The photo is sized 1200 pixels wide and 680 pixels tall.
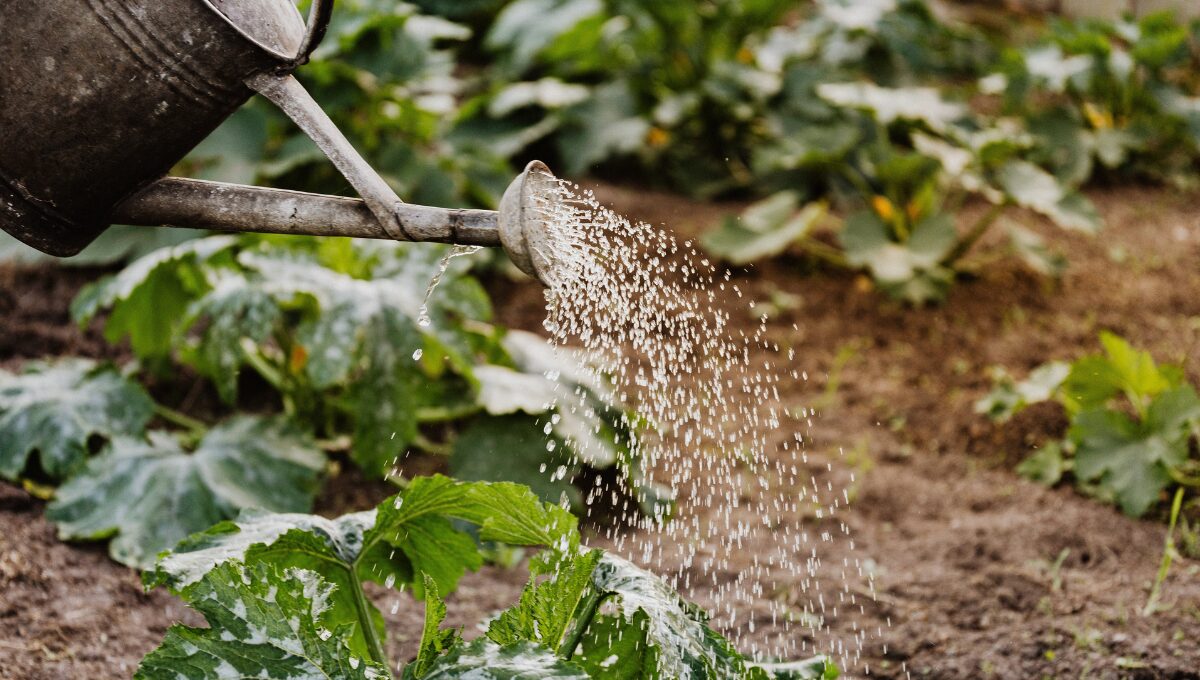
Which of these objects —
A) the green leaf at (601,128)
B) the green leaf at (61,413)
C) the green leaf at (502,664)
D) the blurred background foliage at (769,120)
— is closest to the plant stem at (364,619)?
the green leaf at (502,664)

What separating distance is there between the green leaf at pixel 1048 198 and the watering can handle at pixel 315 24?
2742mm

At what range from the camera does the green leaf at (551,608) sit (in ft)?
4.85

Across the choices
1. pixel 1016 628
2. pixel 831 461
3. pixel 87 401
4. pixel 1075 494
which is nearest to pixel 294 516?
pixel 87 401

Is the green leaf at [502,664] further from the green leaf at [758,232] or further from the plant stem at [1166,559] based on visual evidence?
the green leaf at [758,232]

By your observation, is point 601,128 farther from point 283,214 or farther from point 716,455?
point 283,214

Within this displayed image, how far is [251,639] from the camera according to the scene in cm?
131

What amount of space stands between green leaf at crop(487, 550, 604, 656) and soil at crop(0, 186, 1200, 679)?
1.87ft

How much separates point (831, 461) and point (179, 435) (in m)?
1.64

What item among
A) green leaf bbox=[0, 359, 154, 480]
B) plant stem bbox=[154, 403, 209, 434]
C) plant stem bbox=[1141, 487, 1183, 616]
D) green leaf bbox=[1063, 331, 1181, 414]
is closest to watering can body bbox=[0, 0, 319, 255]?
green leaf bbox=[0, 359, 154, 480]

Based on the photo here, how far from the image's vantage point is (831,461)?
2.93 meters

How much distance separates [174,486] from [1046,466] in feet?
6.69

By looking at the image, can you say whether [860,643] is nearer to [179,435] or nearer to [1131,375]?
[1131,375]

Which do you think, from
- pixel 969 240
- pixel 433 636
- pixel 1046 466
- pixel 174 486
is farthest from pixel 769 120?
pixel 433 636

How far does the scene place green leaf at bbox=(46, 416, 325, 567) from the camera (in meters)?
2.20
